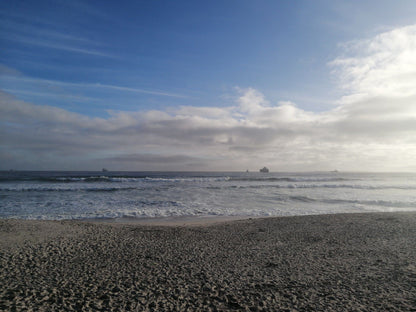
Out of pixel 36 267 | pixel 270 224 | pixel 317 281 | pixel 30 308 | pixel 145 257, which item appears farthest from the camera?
pixel 270 224

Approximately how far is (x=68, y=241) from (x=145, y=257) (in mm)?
2739

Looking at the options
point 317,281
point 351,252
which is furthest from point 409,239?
point 317,281

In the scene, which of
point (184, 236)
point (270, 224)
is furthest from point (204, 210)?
point (184, 236)

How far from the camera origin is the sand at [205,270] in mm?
3566

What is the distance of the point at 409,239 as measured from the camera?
271 inches

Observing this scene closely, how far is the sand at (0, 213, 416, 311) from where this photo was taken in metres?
3.57

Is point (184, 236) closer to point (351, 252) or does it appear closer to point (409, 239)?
point (351, 252)

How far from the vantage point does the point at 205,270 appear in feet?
15.5

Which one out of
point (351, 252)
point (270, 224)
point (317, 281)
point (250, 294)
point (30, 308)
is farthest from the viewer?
point (270, 224)

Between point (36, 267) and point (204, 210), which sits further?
point (204, 210)

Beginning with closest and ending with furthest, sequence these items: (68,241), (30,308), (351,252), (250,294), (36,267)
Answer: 1. (30,308)
2. (250,294)
3. (36,267)
4. (351,252)
5. (68,241)

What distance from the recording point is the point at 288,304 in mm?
3502

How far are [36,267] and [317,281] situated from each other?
5625mm

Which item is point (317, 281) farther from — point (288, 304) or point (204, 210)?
point (204, 210)
